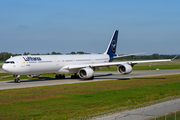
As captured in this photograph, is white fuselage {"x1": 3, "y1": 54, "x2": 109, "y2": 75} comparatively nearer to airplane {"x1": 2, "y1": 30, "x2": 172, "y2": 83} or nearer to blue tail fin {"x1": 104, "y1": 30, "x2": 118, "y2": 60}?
airplane {"x1": 2, "y1": 30, "x2": 172, "y2": 83}

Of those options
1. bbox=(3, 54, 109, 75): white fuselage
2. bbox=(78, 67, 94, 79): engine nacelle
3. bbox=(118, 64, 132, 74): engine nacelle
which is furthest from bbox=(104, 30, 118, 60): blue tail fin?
bbox=(78, 67, 94, 79): engine nacelle

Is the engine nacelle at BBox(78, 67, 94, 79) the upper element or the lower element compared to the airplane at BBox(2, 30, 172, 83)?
lower

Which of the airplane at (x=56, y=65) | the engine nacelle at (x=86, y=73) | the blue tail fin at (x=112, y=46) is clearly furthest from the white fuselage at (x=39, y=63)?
the blue tail fin at (x=112, y=46)

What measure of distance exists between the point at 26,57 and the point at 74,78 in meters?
11.9

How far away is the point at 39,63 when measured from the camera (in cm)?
4028

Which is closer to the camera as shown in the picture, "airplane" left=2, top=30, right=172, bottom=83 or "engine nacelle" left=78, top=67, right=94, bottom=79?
"airplane" left=2, top=30, right=172, bottom=83

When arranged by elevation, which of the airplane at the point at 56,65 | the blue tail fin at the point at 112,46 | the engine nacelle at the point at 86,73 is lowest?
the engine nacelle at the point at 86,73

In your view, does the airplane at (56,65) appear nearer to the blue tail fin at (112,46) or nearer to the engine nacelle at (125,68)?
the engine nacelle at (125,68)

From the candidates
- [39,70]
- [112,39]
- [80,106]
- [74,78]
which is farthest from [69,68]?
[80,106]

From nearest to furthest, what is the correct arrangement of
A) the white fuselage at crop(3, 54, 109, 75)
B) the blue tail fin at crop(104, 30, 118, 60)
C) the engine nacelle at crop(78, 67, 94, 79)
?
the white fuselage at crop(3, 54, 109, 75) < the engine nacelle at crop(78, 67, 94, 79) < the blue tail fin at crop(104, 30, 118, 60)

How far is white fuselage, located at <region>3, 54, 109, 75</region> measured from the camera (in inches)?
1481

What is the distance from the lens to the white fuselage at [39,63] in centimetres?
3762

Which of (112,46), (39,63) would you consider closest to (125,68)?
(39,63)

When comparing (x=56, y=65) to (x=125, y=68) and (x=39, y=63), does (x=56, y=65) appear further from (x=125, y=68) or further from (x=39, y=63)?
(x=125, y=68)
